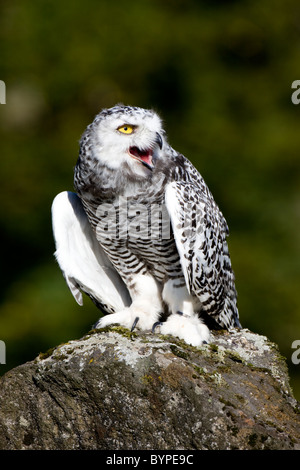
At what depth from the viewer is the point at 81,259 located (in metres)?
3.58

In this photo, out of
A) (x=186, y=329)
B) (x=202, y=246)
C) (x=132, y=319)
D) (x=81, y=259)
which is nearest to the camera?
(x=186, y=329)

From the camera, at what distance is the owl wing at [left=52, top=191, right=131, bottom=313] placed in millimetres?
3496

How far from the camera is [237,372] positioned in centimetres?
285

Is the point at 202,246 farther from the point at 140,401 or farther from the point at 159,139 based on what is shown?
the point at 140,401

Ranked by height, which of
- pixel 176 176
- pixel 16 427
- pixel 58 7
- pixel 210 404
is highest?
pixel 58 7

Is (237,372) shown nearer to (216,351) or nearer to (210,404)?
(216,351)

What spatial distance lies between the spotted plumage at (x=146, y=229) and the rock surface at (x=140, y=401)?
0.40 metres

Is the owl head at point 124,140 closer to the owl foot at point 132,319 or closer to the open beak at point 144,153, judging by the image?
the open beak at point 144,153

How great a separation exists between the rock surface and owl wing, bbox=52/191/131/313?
0.70 m

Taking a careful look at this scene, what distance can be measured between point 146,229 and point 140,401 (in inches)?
38.8

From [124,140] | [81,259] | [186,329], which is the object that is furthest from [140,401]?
[124,140]
